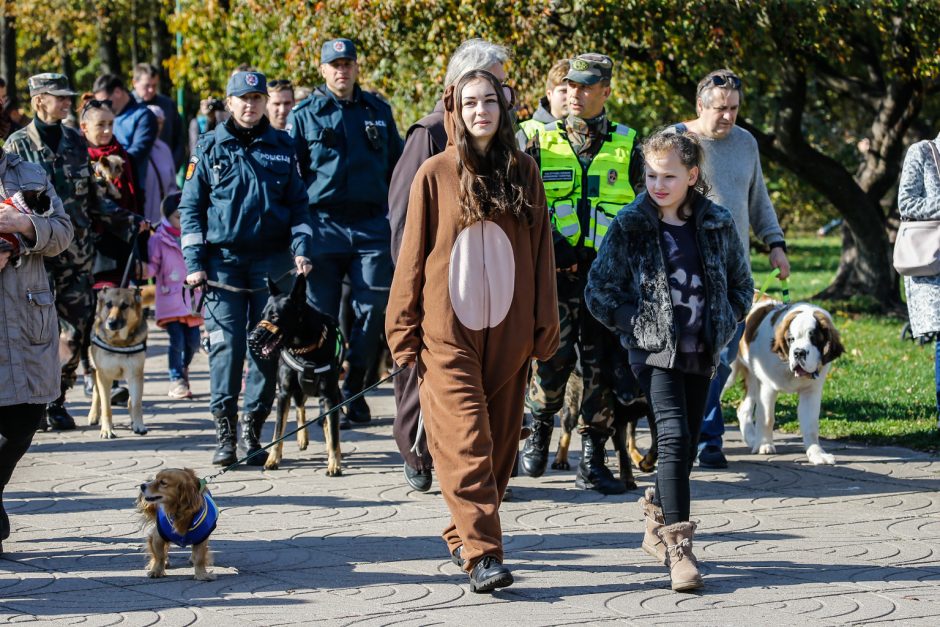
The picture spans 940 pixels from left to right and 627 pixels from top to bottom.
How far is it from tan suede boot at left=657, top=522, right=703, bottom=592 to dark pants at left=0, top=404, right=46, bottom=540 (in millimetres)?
2680

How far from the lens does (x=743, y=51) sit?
1573 centimetres

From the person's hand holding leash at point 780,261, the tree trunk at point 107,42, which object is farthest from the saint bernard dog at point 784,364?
the tree trunk at point 107,42

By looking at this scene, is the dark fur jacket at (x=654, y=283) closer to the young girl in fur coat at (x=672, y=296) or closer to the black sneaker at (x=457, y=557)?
the young girl in fur coat at (x=672, y=296)

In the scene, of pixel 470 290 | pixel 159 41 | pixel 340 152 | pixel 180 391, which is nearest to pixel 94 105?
pixel 180 391

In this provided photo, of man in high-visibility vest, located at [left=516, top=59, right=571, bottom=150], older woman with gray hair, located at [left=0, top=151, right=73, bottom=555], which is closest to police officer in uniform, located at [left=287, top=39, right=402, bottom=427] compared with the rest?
man in high-visibility vest, located at [left=516, top=59, right=571, bottom=150]

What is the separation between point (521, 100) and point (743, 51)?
254 centimetres

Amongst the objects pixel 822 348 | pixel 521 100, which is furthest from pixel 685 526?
pixel 521 100

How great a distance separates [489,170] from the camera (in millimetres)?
5500

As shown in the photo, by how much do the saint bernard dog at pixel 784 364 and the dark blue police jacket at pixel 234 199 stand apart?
2.83m

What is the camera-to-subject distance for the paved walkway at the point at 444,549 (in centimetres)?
511

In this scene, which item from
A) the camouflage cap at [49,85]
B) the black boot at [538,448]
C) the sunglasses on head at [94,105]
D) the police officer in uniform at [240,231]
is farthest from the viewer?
the sunglasses on head at [94,105]

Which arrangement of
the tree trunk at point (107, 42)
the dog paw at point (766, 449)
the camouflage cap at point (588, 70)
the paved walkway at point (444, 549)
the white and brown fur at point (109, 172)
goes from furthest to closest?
1. the tree trunk at point (107, 42)
2. the white and brown fur at point (109, 172)
3. the dog paw at point (766, 449)
4. the camouflage cap at point (588, 70)
5. the paved walkway at point (444, 549)

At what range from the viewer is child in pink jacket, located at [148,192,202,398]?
11.3 m

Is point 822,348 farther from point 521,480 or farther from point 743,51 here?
point 743,51
